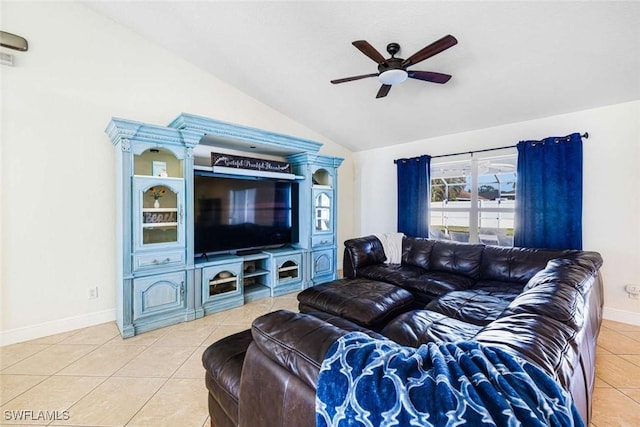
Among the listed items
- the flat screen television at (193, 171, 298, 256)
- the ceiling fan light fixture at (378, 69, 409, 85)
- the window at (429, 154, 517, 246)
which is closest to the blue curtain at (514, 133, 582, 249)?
the window at (429, 154, 517, 246)

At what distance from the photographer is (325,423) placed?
2.14ft

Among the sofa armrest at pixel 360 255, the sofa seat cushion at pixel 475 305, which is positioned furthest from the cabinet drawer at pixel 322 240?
the sofa seat cushion at pixel 475 305

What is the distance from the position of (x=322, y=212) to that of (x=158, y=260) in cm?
225

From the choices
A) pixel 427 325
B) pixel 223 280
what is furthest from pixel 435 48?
pixel 223 280

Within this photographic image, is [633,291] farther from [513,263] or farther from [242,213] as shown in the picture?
[242,213]

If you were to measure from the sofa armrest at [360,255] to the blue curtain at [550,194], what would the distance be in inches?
65.8

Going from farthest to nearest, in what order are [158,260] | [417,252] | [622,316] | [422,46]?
[417,252], [622,316], [158,260], [422,46]

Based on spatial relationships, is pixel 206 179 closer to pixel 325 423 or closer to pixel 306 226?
pixel 306 226

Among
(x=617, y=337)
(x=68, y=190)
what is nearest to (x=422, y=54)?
(x=617, y=337)

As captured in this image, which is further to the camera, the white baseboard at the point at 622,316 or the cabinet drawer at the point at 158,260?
the white baseboard at the point at 622,316

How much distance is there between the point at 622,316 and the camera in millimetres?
2826

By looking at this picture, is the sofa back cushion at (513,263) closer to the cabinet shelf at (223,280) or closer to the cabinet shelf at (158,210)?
the cabinet shelf at (223,280)

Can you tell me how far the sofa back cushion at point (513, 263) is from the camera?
2.69m

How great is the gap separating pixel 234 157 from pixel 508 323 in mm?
3110
